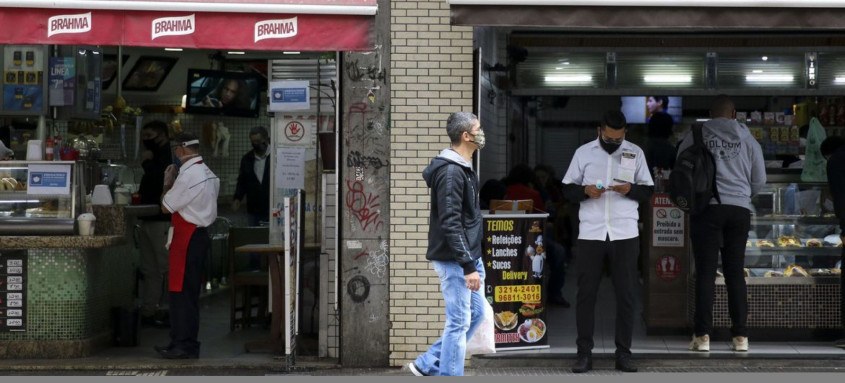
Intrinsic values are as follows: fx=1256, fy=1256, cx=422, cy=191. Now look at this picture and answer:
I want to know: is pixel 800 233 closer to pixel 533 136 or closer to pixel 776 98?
pixel 776 98

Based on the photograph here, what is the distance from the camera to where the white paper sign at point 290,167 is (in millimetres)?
10867

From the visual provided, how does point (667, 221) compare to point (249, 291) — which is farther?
point (249, 291)

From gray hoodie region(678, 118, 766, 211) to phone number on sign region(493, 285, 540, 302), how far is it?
1.55 metres

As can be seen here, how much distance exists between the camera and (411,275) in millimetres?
9508

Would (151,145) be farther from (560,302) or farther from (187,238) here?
(560,302)

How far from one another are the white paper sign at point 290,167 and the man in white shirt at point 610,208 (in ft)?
8.74

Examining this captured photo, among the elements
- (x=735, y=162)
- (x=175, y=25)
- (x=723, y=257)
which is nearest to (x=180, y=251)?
(x=175, y=25)

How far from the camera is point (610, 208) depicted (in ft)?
30.0

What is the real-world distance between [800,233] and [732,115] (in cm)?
130

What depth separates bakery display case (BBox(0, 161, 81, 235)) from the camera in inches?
390

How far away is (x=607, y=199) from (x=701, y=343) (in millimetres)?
1567

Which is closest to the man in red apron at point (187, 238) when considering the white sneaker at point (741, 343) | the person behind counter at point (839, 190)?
the white sneaker at point (741, 343)

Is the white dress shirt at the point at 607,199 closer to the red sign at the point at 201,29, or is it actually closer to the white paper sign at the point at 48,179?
the red sign at the point at 201,29

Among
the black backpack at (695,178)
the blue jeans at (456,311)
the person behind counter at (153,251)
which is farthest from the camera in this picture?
the person behind counter at (153,251)
